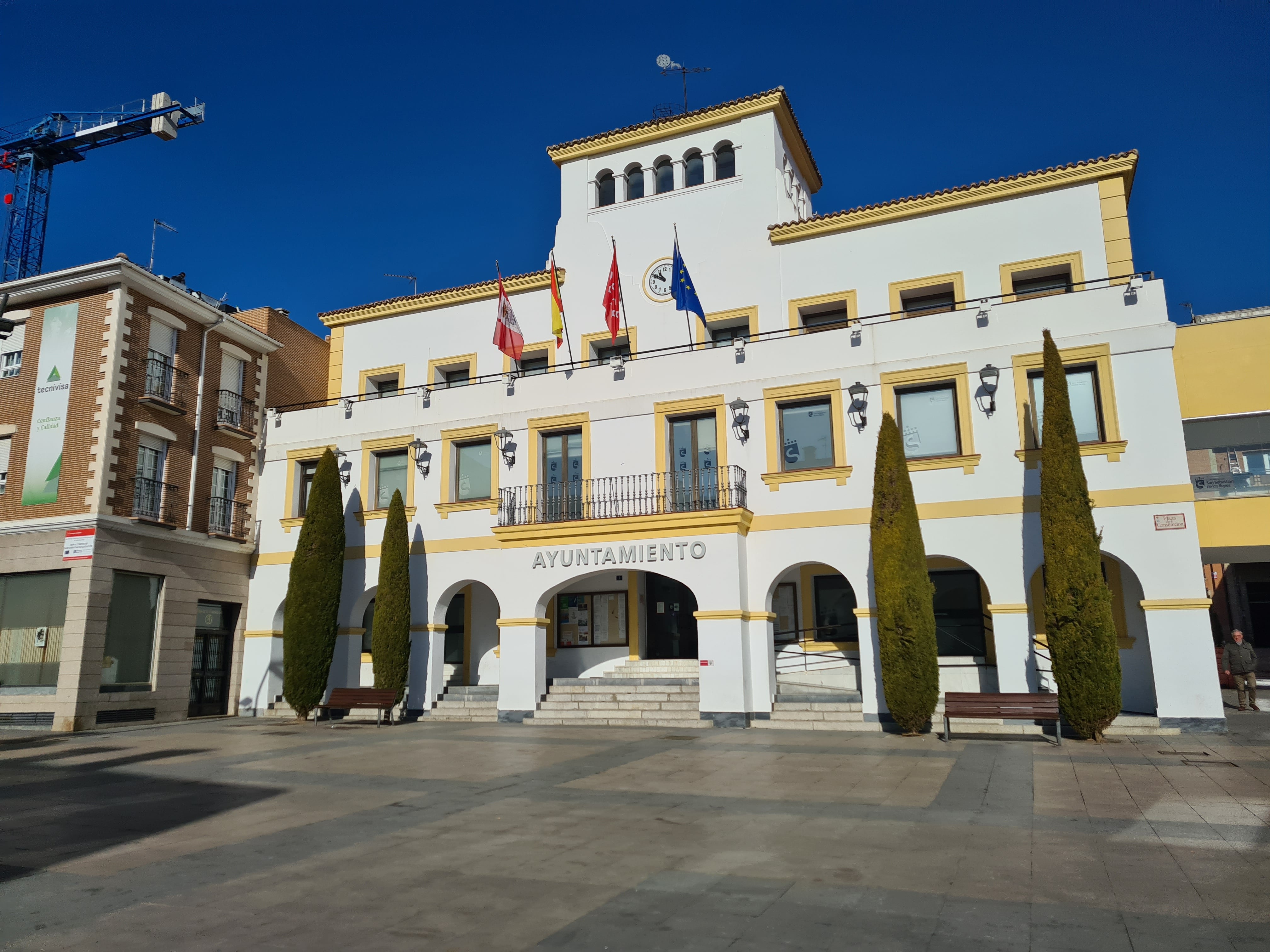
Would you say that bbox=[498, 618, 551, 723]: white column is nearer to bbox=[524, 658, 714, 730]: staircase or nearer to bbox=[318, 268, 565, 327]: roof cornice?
bbox=[524, 658, 714, 730]: staircase

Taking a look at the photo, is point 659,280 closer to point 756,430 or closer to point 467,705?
point 756,430

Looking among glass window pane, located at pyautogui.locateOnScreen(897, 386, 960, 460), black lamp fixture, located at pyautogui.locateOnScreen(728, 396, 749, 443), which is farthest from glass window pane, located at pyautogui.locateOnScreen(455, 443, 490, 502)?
glass window pane, located at pyautogui.locateOnScreen(897, 386, 960, 460)

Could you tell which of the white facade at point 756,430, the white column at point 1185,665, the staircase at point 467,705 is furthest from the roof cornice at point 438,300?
the white column at point 1185,665

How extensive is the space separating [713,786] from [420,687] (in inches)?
457

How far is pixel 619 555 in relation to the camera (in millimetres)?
18594

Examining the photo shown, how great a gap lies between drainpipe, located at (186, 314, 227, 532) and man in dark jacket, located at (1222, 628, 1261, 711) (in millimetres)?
23357

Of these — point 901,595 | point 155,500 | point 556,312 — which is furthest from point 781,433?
point 155,500

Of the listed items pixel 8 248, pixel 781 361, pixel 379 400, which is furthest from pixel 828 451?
pixel 8 248

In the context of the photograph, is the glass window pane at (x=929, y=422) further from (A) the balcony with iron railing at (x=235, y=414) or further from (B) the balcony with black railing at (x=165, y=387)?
(B) the balcony with black railing at (x=165, y=387)

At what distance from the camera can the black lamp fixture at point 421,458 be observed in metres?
21.9

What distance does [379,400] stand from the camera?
22859 mm

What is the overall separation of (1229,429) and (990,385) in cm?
923

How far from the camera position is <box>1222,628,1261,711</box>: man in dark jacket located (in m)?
18.8

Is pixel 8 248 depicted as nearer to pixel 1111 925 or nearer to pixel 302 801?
pixel 302 801
